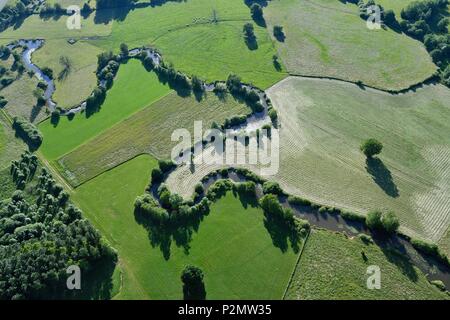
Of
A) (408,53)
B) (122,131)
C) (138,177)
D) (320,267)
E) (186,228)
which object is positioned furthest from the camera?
(408,53)

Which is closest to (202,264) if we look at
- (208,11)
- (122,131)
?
(122,131)

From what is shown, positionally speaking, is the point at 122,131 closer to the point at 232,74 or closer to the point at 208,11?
the point at 232,74

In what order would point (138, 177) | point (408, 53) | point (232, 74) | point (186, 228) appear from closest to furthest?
1. point (186, 228)
2. point (138, 177)
3. point (232, 74)
4. point (408, 53)

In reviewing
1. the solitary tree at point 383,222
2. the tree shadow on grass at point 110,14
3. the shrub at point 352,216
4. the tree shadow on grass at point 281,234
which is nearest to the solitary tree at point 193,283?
the tree shadow on grass at point 281,234

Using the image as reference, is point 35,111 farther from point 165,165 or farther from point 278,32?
point 278,32

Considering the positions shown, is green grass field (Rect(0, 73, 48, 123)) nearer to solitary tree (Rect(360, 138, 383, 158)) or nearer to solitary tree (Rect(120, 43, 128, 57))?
solitary tree (Rect(120, 43, 128, 57))

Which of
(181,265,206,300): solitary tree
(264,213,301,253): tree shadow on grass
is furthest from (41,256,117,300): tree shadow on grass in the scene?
(264,213,301,253): tree shadow on grass
